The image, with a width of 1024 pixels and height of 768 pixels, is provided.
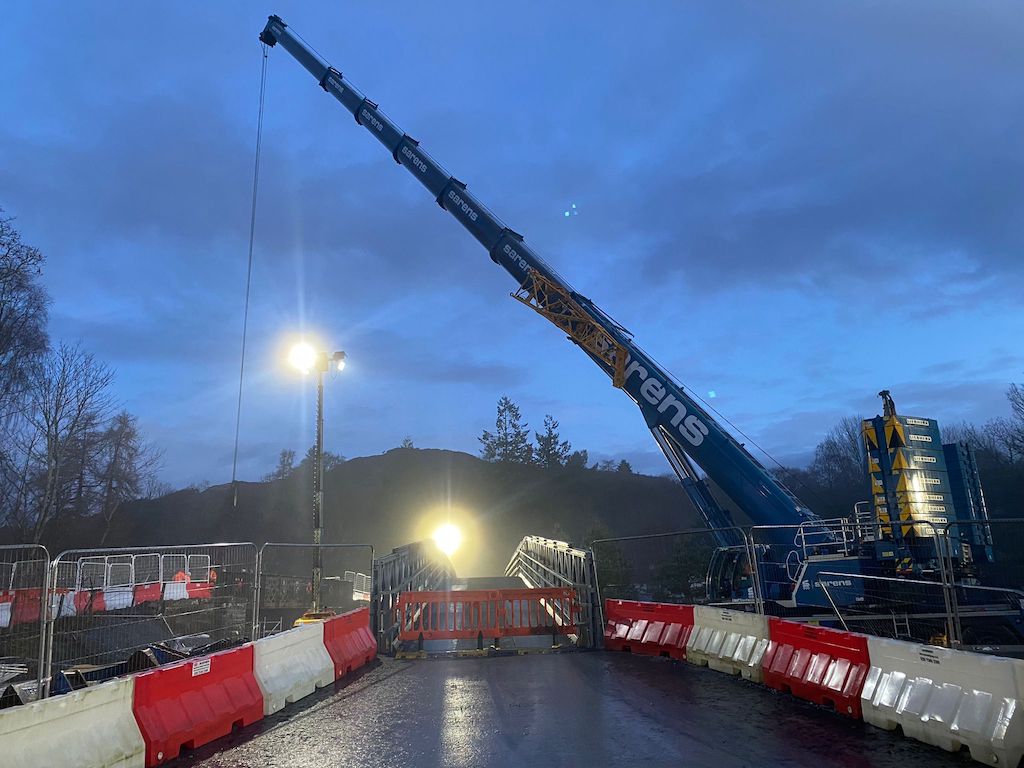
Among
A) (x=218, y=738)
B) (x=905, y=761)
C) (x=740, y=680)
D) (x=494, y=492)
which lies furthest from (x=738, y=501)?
(x=494, y=492)

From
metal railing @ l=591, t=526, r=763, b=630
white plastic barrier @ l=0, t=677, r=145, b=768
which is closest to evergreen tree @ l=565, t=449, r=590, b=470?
metal railing @ l=591, t=526, r=763, b=630

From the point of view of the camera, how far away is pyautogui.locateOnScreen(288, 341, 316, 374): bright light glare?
54.4 feet

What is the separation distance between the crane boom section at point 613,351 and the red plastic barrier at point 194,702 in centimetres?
1254

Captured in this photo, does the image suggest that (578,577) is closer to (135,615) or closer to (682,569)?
(135,615)

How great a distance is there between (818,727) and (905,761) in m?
1.12

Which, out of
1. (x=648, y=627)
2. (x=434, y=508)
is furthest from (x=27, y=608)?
(x=434, y=508)

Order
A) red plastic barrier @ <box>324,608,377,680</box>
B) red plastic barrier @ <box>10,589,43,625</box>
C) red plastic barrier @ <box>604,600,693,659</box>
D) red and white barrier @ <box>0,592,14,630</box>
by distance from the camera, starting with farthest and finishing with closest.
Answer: red and white barrier @ <box>0,592,14,630</box>, red plastic barrier @ <box>10,589,43,625</box>, red plastic barrier @ <box>604,600,693,659</box>, red plastic barrier @ <box>324,608,377,680</box>

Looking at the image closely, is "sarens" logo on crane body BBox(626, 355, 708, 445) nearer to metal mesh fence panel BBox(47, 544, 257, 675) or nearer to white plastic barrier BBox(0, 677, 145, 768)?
metal mesh fence panel BBox(47, 544, 257, 675)

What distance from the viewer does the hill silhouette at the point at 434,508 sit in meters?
78.0

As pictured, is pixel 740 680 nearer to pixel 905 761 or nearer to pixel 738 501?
pixel 905 761

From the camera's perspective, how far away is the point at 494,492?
8238 centimetres

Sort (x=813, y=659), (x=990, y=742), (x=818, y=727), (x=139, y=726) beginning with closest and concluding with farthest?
(x=990, y=742)
(x=139, y=726)
(x=818, y=727)
(x=813, y=659)

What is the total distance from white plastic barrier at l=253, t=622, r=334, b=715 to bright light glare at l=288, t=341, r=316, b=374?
28.3 feet

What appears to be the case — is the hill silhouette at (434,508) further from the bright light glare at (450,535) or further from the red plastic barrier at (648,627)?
the red plastic barrier at (648,627)
